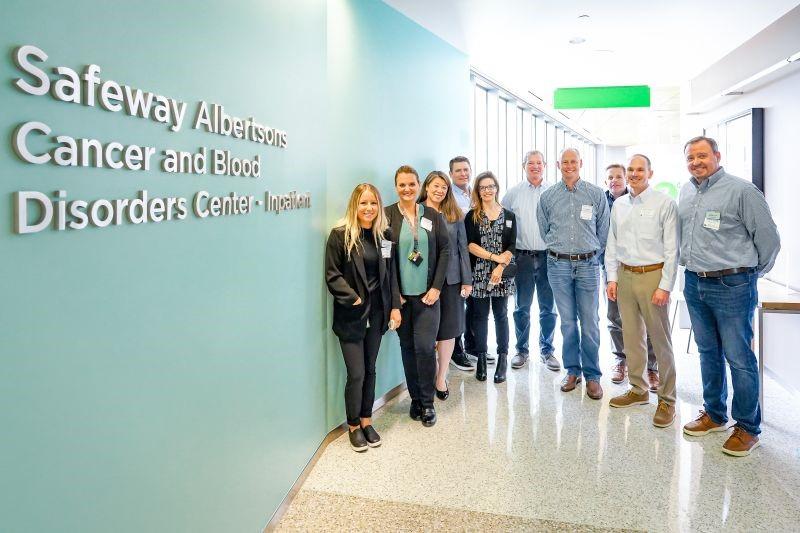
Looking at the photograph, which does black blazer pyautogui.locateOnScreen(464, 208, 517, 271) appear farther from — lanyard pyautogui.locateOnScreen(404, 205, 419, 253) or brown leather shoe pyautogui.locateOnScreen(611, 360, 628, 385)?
brown leather shoe pyautogui.locateOnScreen(611, 360, 628, 385)

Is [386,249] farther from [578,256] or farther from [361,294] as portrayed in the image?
[578,256]

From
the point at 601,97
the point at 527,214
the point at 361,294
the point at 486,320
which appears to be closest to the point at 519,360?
the point at 486,320

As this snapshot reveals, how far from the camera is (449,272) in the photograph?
366 cm

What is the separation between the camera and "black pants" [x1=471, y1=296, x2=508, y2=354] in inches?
167

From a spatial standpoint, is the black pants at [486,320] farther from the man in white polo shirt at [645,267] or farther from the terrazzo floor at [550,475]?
the man in white polo shirt at [645,267]

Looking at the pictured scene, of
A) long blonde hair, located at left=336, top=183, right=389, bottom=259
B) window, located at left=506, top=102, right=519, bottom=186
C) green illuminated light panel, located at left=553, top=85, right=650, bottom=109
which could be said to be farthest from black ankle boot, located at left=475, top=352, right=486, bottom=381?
window, located at left=506, top=102, right=519, bottom=186

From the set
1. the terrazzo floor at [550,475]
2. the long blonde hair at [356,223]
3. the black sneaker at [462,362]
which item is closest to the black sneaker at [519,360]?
the black sneaker at [462,362]

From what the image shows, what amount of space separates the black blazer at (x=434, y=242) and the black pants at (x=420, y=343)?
17 centimetres

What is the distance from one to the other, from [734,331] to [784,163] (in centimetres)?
230

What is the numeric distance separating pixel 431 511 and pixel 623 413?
1848 mm

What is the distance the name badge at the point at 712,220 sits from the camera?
118 inches

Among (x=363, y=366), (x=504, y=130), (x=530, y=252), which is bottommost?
(x=363, y=366)

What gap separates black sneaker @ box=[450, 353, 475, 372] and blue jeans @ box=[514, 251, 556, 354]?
1.60 ft

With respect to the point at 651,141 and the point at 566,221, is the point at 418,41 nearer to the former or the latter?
the point at 566,221
